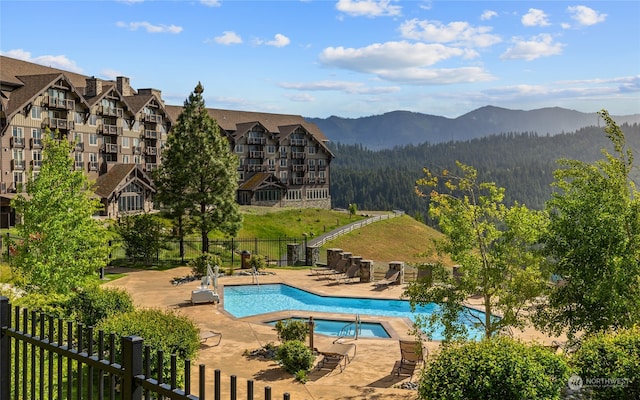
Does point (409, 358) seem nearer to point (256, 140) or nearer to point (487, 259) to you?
point (487, 259)

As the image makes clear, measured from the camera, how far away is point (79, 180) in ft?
58.9

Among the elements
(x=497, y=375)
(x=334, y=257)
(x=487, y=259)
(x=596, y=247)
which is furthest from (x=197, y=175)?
(x=497, y=375)

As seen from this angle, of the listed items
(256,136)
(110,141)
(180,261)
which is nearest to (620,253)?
(180,261)

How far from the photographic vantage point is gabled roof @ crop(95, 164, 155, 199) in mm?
57000

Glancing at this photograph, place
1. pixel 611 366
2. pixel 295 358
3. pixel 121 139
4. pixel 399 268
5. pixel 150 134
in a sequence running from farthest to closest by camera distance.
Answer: pixel 150 134 < pixel 121 139 < pixel 399 268 < pixel 295 358 < pixel 611 366

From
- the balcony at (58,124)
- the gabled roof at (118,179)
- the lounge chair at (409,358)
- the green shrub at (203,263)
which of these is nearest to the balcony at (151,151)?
the gabled roof at (118,179)

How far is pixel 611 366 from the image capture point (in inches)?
412

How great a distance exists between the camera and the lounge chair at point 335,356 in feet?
52.6

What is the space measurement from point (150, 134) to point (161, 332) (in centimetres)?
5870

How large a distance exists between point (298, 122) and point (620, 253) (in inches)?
3219

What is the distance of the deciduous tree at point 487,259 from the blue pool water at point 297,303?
9.95 m

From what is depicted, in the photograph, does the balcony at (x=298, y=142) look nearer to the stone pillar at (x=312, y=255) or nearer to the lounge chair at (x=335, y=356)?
the stone pillar at (x=312, y=255)

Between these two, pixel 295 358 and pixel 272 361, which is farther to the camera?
pixel 272 361

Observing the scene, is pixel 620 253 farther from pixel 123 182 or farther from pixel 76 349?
pixel 123 182
